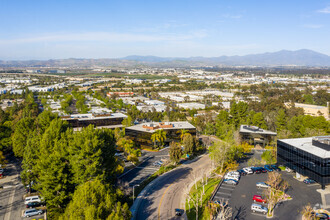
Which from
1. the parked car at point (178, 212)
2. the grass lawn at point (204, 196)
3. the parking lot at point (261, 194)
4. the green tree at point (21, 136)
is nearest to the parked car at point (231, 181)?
the parking lot at point (261, 194)

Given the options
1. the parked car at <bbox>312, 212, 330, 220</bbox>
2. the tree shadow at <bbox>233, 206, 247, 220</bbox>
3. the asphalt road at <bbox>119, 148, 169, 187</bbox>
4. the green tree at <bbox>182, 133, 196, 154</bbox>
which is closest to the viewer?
the parked car at <bbox>312, 212, 330, 220</bbox>

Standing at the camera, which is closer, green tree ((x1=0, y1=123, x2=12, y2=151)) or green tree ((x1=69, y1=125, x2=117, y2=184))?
green tree ((x1=69, y1=125, x2=117, y2=184))

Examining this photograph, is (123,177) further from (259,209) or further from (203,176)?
(259,209)

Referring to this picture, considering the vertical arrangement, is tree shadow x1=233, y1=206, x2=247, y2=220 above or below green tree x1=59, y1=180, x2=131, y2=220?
below

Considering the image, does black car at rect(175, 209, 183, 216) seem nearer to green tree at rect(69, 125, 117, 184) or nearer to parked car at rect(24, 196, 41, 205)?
green tree at rect(69, 125, 117, 184)

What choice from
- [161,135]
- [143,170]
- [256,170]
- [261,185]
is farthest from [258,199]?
[161,135]

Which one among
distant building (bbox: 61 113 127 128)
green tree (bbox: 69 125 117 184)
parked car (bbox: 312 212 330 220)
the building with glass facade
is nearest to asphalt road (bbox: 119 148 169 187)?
green tree (bbox: 69 125 117 184)

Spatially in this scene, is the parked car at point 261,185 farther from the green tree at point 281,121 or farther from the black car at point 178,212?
the green tree at point 281,121

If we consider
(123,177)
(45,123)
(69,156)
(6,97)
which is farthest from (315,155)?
(6,97)
